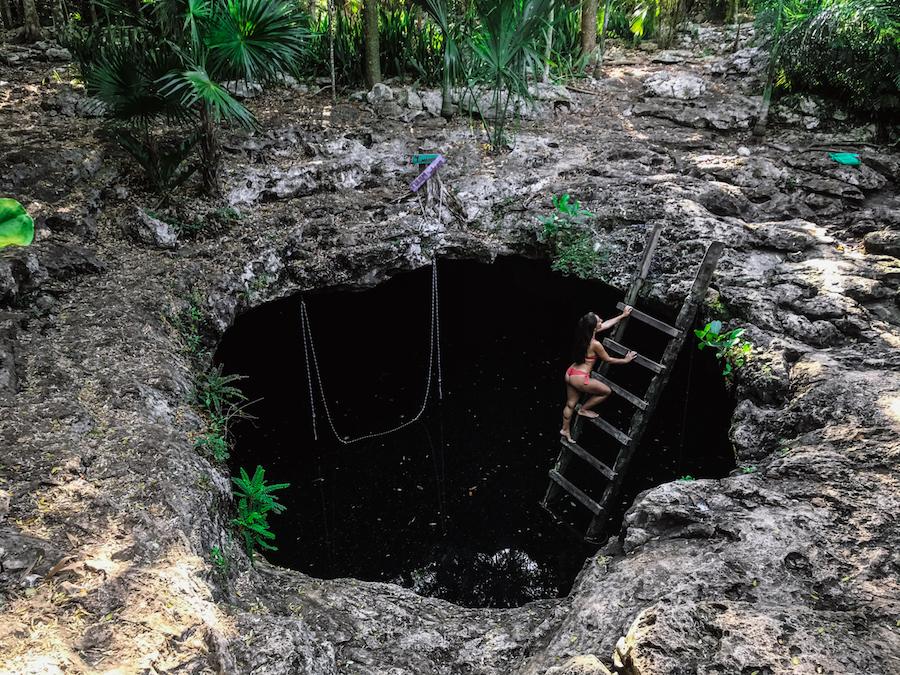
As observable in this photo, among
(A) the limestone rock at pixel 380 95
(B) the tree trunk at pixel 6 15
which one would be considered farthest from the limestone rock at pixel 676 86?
(B) the tree trunk at pixel 6 15

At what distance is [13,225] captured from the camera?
2988 mm

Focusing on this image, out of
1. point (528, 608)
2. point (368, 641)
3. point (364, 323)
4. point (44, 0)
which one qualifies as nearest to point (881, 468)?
point (528, 608)

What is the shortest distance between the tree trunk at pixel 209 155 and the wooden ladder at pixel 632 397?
4.80m

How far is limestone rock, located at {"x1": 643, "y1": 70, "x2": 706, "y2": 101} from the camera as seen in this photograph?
9750mm

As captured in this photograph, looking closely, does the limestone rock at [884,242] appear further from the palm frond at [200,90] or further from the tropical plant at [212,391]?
the palm frond at [200,90]

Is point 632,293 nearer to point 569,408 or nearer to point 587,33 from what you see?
point 569,408

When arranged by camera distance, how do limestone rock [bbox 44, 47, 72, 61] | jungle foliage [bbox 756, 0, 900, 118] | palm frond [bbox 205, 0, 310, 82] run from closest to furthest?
palm frond [bbox 205, 0, 310, 82]
jungle foliage [bbox 756, 0, 900, 118]
limestone rock [bbox 44, 47, 72, 61]

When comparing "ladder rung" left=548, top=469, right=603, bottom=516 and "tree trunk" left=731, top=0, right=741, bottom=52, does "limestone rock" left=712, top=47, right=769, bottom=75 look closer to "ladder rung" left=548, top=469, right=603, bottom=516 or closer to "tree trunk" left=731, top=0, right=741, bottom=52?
"tree trunk" left=731, top=0, right=741, bottom=52

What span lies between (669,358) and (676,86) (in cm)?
661

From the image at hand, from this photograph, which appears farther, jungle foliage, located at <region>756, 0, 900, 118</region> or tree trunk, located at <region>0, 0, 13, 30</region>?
tree trunk, located at <region>0, 0, 13, 30</region>

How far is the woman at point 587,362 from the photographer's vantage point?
5.59m

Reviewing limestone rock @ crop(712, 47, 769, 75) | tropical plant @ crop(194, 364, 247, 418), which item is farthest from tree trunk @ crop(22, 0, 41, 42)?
limestone rock @ crop(712, 47, 769, 75)

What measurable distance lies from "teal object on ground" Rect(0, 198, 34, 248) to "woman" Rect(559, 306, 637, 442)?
4.26 metres

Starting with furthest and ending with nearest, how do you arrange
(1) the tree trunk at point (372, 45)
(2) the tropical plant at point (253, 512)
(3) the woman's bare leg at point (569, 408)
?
1. (1) the tree trunk at point (372, 45)
2. (3) the woman's bare leg at point (569, 408)
3. (2) the tropical plant at point (253, 512)
